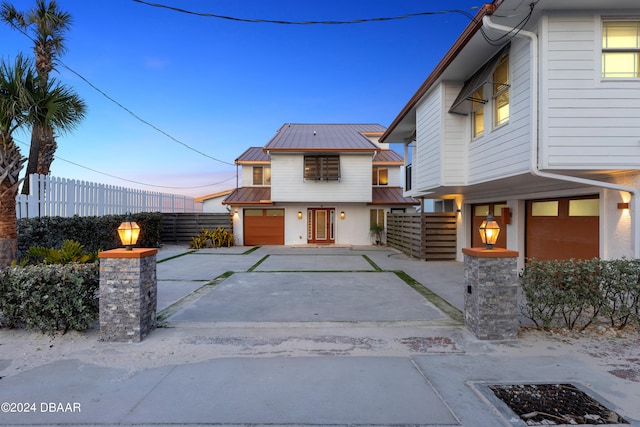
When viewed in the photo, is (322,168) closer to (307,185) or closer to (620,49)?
(307,185)

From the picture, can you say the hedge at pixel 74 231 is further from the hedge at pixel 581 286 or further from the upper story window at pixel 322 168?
the hedge at pixel 581 286

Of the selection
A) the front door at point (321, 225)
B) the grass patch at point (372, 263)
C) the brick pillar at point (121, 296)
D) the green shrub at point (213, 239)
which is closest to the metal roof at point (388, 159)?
the front door at point (321, 225)

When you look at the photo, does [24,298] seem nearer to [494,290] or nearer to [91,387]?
[91,387]

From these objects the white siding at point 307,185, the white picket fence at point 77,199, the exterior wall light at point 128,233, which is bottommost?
the exterior wall light at point 128,233

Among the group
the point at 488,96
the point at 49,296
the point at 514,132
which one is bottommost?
the point at 49,296

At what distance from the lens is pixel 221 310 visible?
5250mm

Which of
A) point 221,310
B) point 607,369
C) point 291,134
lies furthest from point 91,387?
point 291,134

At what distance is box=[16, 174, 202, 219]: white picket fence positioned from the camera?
7887 mm

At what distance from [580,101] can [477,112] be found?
2.74 m

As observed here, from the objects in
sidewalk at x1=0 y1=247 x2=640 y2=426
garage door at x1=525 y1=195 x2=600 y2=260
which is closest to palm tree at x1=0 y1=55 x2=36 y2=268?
sidewalk at x1=0 y1=247 x2=640 y2=426

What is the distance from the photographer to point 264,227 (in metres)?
16.5

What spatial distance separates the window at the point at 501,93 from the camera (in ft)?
20.9

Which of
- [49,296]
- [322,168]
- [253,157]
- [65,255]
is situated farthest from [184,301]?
[253,157]

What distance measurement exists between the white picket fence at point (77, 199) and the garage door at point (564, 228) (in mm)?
12735
